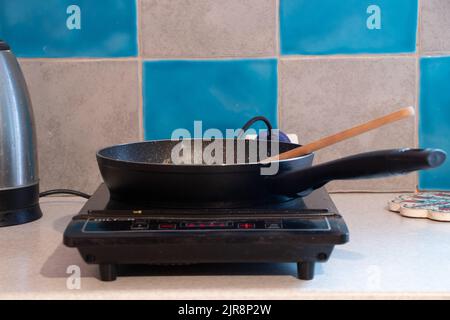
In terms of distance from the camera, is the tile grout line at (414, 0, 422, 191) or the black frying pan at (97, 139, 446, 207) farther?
the tile grout line at (414, 0, 422, 191)

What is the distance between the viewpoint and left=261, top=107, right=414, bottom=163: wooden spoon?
2.55ft

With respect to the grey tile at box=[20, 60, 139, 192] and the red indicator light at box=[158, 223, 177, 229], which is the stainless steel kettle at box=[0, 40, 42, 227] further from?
the red indicator light at box=[158, 223, 177, 229]

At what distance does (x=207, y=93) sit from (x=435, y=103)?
44cm

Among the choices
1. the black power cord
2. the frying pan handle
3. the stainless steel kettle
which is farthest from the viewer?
the black power cord

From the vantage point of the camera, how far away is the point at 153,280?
0.80 meters

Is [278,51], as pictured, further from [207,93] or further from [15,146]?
[15,146]

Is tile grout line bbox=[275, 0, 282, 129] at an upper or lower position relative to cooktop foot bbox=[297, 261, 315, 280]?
upper

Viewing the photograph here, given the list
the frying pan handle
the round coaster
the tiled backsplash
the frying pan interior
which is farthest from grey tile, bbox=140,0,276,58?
the frying pan handle

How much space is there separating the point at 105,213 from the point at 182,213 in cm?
10

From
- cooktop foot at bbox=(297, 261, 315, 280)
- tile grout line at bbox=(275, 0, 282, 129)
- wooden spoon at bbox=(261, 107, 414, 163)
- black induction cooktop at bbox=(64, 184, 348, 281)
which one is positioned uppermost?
tile grout line at bbox=(275, 0, 282, 129)

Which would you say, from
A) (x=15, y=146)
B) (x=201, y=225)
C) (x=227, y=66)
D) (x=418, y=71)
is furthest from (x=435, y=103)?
(x=15, y=146)
